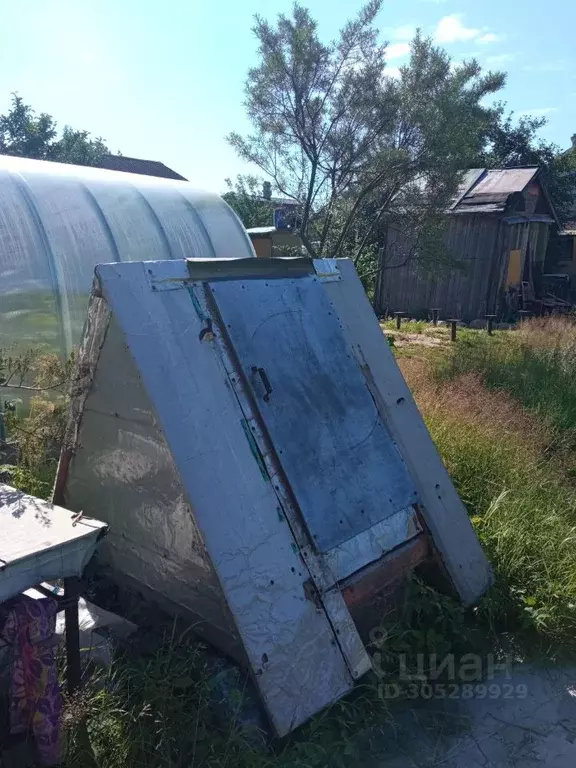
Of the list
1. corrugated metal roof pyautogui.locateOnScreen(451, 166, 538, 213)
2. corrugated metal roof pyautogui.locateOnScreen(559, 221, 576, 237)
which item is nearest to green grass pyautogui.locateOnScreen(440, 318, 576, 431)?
corrugated metal roof pyautogui.locateOnScreen(451, 166, 538, 213)

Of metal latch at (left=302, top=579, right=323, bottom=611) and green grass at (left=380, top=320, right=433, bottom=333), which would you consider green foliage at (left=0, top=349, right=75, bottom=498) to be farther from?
green grass at (left=380, top=320, right=433, bottom=333)

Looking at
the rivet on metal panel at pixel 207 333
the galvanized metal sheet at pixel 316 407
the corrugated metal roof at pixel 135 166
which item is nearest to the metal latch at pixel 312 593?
the galvanized metal sheet at pixel 316 407

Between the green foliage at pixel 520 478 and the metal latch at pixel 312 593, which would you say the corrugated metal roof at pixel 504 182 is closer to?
the green foliage at pixel 520 478

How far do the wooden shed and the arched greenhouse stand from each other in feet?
30.0

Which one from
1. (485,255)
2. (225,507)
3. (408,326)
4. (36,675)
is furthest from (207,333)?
(485,255)

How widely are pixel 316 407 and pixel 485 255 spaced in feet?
45.8

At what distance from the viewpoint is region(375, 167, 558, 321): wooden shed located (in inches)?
591

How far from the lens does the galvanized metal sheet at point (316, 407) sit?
8.43 ft

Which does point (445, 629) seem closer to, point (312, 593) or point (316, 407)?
point (312, 593)

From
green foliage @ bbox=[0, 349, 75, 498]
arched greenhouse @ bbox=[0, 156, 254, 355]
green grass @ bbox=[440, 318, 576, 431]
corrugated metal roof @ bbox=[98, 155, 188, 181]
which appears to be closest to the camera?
green foliage @ bbox=[0, 349, 75, 498]

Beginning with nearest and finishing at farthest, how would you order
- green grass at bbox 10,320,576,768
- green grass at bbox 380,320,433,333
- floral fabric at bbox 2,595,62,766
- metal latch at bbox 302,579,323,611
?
floral fabric at bbox 2,595,62,766
green grass at bbox 10,320,576,768
metal latch at bbox 302,579,323,611
green grass at bbox 380,320,433,333

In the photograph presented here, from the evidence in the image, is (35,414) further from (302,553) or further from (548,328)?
(548,328)

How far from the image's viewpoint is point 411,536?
9.34 ft

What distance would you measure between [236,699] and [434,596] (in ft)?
3.86
